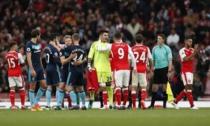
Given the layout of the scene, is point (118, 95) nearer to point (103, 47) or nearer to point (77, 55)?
point (103, 47)

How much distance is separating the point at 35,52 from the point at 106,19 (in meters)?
11.8

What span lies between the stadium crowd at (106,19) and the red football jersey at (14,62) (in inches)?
288

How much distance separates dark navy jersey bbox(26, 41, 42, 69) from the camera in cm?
2112

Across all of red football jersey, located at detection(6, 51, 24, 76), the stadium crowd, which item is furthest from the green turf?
the stadium crowd

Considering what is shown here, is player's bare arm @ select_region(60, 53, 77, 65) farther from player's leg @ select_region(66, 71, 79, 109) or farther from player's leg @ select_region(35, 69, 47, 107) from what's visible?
player's leg @ select_region(35, 69, 47, 107)

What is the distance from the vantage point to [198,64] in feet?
93.0

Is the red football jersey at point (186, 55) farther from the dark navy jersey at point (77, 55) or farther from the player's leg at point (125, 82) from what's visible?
the dark navy jersey at point (77, 55)

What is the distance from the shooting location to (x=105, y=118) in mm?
17406

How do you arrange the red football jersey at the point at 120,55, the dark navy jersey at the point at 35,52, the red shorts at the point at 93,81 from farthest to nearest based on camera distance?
the red shorts at the point at 93,81, the red football jersey at the point at 120,55, the dark navy jersey at the point at 35,52

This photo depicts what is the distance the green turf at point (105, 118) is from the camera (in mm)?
15969

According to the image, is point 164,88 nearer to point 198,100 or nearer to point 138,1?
point 198,100

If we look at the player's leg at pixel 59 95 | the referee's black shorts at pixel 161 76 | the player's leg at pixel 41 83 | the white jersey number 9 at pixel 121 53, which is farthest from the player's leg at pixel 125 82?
the player's leg at pixel 41 83

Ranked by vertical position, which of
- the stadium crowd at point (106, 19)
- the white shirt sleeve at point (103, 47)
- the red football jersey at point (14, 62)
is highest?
the stadium crowd at point (106, 19)

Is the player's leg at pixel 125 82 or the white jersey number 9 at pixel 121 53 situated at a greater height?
the white jersey number 9 at pixel 121 53
